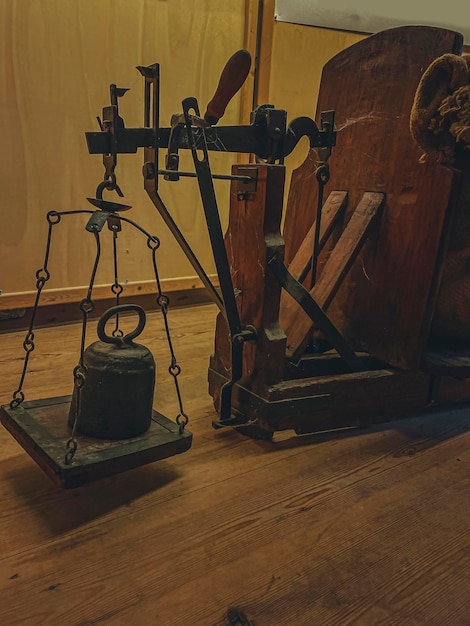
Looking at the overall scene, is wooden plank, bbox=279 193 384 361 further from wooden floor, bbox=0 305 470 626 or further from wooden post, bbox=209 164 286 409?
wooden floor, bbox=0 305 470 626

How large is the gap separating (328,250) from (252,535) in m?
0.93

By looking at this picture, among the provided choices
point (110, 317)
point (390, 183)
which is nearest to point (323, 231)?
point (390, 183)

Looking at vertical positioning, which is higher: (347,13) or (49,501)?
(347,13)

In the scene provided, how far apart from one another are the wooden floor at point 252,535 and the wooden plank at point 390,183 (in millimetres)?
296

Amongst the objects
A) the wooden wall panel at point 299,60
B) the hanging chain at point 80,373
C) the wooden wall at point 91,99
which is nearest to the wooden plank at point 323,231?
the hanging chain at point 80,373

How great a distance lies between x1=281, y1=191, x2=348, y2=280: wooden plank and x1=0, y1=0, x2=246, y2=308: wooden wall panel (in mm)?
1075

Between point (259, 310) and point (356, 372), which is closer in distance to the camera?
point (259, 310)

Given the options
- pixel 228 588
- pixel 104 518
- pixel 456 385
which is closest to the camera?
pixel 228 588

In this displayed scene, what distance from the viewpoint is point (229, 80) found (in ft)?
3.96

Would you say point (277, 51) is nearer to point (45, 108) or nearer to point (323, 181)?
point (45, 108)

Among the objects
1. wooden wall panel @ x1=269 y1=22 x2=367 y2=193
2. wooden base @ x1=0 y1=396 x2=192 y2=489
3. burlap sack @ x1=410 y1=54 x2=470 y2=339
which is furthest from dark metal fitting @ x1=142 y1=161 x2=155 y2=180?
wooden wall panel @ x1=269 y1=22 x2=367 y2=193

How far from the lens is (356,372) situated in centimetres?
148

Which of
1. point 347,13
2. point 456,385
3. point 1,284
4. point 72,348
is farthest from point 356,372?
point 347,13

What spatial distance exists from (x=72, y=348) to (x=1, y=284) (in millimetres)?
449
